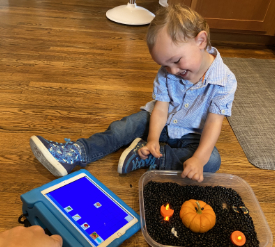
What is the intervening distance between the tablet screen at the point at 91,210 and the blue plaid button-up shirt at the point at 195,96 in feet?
1.16

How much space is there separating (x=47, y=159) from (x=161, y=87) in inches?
17.4

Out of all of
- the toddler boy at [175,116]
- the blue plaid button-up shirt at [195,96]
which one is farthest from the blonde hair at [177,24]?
the blue plaid button-up shirt at [195,96]

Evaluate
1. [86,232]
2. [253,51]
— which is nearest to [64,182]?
[86,232]

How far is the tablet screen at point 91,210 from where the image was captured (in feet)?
2.35

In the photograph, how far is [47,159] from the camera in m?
0.85

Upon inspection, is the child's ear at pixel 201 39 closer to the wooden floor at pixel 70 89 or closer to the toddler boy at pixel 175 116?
the toddler boy at pixel 175 116

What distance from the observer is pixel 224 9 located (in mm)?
1842

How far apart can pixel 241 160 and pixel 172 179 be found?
13.2 inches

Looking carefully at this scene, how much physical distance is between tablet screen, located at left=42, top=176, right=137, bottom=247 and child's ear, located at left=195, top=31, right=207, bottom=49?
20.1 inches

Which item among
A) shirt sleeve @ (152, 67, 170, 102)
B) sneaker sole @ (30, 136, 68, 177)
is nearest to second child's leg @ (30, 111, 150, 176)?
sneaker sole @ (30, 136, 68, 177)

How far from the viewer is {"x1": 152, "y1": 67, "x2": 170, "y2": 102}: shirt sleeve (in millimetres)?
941

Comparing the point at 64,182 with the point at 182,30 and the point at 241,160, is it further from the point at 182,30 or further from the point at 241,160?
the point at 241,160

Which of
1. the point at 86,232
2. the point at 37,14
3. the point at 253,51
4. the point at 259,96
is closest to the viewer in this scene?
the point at 86,232

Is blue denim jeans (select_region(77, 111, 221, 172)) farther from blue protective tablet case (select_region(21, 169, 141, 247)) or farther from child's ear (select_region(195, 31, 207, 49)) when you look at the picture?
child's ear (select_region(195, 31, 207, 49))
